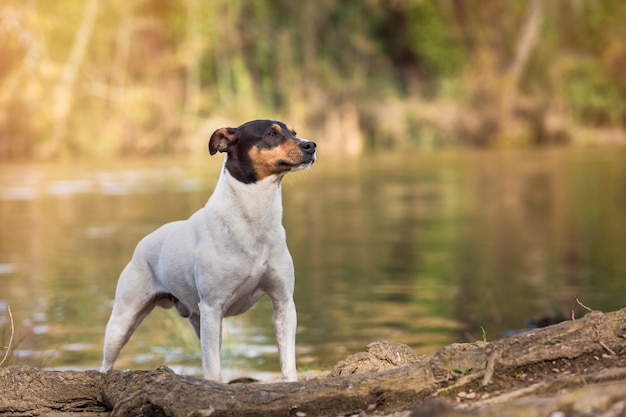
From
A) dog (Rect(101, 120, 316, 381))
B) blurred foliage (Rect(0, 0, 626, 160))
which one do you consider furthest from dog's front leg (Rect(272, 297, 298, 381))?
blurred foliage (Rect(0, 0, 626, 160))

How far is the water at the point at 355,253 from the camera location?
1143cm

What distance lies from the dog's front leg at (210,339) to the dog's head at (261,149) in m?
0.78

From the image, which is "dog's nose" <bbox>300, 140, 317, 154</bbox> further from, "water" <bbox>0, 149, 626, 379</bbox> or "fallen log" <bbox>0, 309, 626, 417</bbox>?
"water" <bbox>0, 149, 626, 379</bbox>

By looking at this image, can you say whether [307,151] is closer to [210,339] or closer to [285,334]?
[285,334]

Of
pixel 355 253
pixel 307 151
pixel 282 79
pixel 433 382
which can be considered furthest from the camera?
pixel 282 79

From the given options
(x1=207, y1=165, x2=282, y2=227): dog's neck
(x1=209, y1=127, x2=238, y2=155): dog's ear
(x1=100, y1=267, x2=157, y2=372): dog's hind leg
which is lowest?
(x1=100, y1=267, x2=157, y2=372): dog's hind leg

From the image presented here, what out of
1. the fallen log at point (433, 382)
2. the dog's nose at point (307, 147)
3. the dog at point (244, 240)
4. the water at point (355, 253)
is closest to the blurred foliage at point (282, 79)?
the water at point (355, 253)

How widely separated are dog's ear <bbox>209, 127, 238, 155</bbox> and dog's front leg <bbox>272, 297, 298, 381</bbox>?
3.14 feet

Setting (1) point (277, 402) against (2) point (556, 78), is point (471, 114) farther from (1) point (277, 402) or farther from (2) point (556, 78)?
(1) point (277, 402)

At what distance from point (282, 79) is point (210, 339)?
43639 mm

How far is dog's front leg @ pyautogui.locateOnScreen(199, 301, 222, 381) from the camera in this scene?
6.62 metres

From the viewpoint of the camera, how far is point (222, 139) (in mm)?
6773

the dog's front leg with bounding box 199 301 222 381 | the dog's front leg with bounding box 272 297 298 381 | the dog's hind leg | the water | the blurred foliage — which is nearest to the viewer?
the dog's front leg with bounding box 199 301 222 381

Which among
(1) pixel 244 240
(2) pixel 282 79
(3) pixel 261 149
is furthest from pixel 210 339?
(2) pixel 282 79
